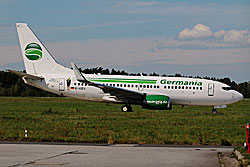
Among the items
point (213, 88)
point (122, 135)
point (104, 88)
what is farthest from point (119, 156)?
point (213, 88)

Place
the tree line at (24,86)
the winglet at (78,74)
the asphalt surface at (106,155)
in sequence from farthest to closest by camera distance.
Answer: the tree line at (24,86), the winglet at (78,74), the asphalt surface at (106,155)

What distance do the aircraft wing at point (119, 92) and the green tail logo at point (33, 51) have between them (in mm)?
6259

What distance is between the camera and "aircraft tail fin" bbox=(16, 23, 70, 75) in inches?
1683

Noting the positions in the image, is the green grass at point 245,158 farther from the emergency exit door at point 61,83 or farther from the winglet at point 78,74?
the emergency exit door at point 61,83

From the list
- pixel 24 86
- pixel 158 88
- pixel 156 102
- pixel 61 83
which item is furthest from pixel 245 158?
pixel 24 86

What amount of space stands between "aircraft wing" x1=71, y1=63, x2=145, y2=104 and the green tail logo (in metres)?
6.26

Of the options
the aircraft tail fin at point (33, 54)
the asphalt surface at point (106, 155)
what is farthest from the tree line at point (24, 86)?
the asphalt surface at point (106, 155)

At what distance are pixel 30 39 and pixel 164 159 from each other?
31355 mm

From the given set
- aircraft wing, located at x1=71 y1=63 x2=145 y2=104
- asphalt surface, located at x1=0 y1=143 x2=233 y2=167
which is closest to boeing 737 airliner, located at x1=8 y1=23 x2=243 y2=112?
aircraft wing, located at x1=71 y1=63 x2=145 y2=104

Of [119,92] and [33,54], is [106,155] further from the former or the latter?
[33,54]

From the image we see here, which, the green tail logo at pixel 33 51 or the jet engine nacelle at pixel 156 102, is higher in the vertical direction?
the green tail logo at pixel 33 51

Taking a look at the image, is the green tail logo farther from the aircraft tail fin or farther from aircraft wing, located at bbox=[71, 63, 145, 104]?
aircraft wing, located at bbox=[71, 63, 145, 104]

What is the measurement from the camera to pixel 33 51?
43.2 metres

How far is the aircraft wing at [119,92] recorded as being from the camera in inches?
1508
